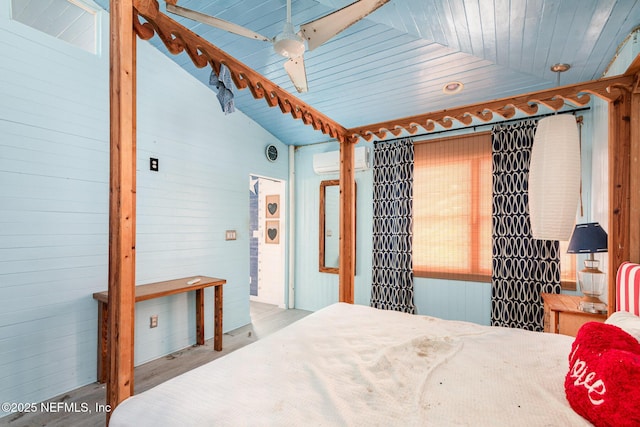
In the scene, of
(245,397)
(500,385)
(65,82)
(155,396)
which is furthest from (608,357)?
(65,82)

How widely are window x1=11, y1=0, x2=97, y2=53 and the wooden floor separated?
276 cm

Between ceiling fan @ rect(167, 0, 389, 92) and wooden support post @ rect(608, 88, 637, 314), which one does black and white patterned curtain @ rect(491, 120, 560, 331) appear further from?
ceiling fan @ rect(167, 0, 389, 92)

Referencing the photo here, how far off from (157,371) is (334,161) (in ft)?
10.1

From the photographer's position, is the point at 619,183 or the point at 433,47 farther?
the point at 433,47

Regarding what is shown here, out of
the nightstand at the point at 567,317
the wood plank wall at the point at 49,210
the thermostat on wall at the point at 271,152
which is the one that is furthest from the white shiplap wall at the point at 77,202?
the nightstand at the point at 567,317

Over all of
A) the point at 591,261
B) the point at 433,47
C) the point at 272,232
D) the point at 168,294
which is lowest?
the point at 168,294

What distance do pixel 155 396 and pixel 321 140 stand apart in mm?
3824

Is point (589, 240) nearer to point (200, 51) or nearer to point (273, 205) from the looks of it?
point (200, 51)

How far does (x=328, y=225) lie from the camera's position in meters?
4.49

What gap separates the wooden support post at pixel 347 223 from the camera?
2.69 metres

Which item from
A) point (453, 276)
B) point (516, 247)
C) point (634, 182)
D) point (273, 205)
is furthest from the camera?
point (273, 205)

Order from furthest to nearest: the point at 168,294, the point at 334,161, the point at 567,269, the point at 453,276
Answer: the point at 334,161 → the point at 453,276 → the point at 567,269 → the point at 168,294

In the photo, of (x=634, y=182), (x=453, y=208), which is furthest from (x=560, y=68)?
(x=453, y=208)

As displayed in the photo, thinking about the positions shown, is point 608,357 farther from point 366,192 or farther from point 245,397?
point 366,192
